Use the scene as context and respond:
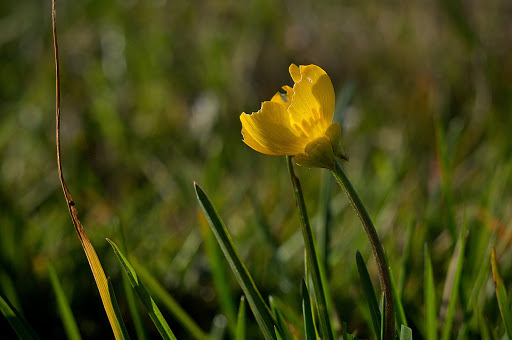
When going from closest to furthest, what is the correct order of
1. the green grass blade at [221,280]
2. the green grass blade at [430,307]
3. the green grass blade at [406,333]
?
the green grass blade at [406,333]
the green grass blade at [430,307]
the green grass blade at [221,280]

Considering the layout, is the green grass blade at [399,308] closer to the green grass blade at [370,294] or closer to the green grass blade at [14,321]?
the green grass blade at [370,294]

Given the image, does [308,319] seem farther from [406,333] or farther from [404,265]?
[404,265]

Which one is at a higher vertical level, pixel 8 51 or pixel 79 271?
pixel 8 51

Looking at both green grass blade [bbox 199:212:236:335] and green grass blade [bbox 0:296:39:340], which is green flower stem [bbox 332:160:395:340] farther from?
green grass blade [bbox 0:296:39:340]

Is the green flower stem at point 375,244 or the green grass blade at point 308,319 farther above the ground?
the green flower stem at point 375,244

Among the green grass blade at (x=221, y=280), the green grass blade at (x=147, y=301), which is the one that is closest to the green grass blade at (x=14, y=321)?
the green grass blade at (x=147, y=301)

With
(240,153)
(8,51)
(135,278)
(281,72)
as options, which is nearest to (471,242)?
(135,278)

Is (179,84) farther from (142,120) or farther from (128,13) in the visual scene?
(128,13)
